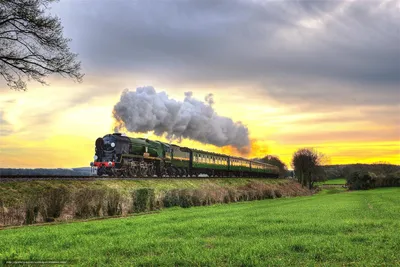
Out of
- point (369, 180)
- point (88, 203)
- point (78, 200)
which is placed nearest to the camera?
point (78, 200)

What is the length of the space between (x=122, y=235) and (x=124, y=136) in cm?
2701

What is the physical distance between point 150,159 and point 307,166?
8739 cm

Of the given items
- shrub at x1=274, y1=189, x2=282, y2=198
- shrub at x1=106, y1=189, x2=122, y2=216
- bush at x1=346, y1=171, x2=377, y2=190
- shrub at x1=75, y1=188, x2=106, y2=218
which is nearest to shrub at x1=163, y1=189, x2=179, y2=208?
shrub at x1=106, y1=189, x2=122, y2=216

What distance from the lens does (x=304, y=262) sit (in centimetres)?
977

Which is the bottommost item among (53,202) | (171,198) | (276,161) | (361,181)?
(171,198)

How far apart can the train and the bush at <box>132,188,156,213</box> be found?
1090cm

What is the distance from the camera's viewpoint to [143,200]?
28234 mm

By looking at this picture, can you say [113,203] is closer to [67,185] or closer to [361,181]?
[67,185]

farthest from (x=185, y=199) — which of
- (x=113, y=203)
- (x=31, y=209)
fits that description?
(x=31, y=209)

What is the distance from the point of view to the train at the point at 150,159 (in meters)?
39.6

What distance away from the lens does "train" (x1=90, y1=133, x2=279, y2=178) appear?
130 ft

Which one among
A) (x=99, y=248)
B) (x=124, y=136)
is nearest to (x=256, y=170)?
(x=124, y=136)

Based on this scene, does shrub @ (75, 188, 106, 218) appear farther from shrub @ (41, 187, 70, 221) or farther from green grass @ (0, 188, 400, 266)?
green grass @ (0, 188, 400, 266)

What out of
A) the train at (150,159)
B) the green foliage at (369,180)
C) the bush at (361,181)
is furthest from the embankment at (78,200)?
the green foliage at (369,180)
